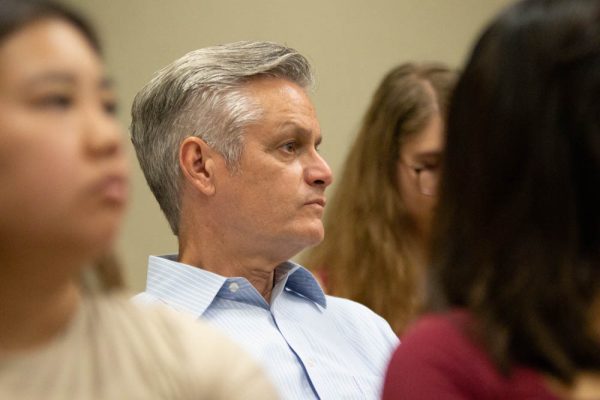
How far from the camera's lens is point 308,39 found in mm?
3143

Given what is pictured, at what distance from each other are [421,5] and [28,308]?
270 centimetres

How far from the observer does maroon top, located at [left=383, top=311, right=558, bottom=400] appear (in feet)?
3.20

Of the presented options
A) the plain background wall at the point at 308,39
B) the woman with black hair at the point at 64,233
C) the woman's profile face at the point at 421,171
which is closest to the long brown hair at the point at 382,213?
the woman's profile face at the point at 421,171

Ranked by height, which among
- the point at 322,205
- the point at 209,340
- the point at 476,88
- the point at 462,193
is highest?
the point at 476,88

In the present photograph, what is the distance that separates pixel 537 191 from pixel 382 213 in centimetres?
126

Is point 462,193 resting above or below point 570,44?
below

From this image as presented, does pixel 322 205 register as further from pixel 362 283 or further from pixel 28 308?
pixel 28 308

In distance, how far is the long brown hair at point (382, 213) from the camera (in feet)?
7.21

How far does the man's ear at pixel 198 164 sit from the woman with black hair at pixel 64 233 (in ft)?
3.21

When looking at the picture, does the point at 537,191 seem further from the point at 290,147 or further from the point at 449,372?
the point at 290,147

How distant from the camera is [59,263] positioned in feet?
2.82

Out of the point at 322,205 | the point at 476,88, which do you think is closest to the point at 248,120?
the point at 322,205

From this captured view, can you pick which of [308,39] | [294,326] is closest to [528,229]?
[294,326]

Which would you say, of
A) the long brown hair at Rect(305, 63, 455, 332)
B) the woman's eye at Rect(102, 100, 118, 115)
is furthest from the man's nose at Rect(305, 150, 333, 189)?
the woman's eye at Rect(102, 100, 118, 115)
